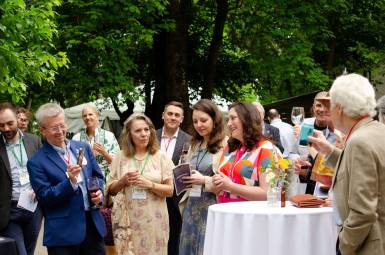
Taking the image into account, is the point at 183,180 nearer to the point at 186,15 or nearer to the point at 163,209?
the point at 163,209

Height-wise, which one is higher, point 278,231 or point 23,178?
point 23,178

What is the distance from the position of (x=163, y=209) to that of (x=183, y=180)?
65 centimetres

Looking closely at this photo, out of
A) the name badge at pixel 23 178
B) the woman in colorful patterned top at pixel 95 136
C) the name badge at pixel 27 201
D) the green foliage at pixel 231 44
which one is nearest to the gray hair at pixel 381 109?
the name badge at pixel 27 201

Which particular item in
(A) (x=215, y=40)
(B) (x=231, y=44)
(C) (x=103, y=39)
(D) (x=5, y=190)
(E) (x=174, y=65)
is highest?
(B) (x=231, y=44)

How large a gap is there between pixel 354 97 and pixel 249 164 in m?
1.68

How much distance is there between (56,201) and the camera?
585 cm

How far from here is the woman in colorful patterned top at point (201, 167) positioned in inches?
264

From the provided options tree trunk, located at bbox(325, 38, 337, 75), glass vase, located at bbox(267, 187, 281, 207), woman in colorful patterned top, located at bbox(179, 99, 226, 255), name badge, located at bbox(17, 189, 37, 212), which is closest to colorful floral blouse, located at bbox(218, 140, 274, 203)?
glass vase, located at bbox(267, 187, 281, 207)

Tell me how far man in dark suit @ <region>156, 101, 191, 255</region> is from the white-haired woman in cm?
395

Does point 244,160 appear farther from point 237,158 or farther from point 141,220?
point 141,220

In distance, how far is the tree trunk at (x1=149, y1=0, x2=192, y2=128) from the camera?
1722 cm

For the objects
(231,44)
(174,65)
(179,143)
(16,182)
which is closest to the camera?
(16,182)

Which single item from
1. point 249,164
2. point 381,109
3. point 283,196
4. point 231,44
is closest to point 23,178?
point 249,164

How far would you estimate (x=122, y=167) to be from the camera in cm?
694
